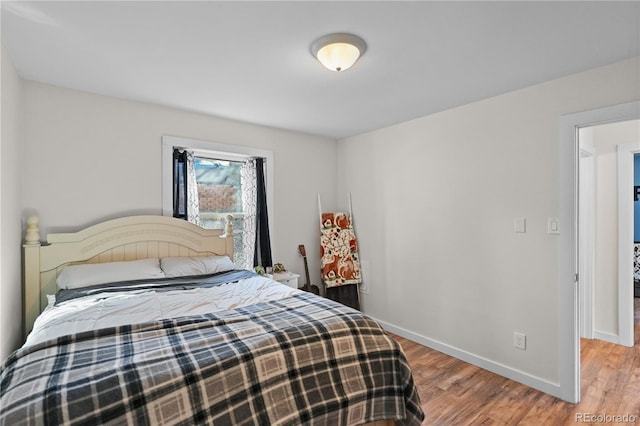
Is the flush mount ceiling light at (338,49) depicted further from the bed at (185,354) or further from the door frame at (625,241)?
the door frame at (625,241)

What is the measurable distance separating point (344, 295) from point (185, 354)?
2.81 meters

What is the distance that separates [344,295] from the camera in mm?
3932

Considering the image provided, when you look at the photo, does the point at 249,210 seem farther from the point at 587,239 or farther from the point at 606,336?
the point at 606,336

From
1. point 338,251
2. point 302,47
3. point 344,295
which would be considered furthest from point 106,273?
point 344,295

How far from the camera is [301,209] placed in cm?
397

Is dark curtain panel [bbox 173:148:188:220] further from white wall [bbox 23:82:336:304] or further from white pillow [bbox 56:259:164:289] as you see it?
white pillow [bbox 56:259:164:289]

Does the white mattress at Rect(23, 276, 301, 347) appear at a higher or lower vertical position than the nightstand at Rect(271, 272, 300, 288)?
higher

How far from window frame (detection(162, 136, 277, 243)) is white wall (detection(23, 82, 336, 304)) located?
0.05 m

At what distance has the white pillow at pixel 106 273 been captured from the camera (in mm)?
2236

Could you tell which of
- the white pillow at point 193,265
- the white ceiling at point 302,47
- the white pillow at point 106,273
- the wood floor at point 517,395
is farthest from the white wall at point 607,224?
the white pillow at point 106,273

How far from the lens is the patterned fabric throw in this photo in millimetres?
3891

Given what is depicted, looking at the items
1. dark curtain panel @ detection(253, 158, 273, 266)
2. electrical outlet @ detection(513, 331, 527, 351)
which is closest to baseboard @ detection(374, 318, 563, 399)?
electrical outlet @ detection(513, 331, 527, 351)

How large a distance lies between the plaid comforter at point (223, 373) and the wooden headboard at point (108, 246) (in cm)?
137

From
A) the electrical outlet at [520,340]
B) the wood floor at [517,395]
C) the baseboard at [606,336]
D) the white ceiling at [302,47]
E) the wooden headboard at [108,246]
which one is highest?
the white ceiling at [302,47]
